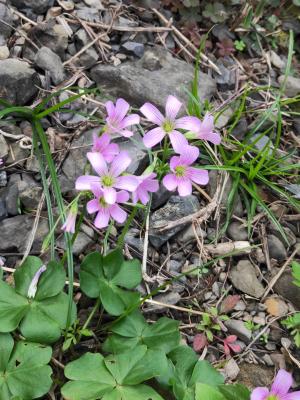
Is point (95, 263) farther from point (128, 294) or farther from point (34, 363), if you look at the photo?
point (34, 363)

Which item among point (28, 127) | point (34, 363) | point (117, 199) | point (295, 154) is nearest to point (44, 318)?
point (34, 363)

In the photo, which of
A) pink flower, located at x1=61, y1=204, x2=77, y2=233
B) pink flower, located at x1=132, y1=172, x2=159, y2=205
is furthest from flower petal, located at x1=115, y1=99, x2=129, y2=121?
pink flower, located at x1=61, y1=204, x2=77, y2=233

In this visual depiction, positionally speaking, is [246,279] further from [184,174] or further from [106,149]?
[106,149]

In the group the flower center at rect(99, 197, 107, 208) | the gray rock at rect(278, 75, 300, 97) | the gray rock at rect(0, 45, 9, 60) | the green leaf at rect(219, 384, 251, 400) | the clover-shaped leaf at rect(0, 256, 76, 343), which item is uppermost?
the flower center at rect(99, 197, 107, 208)

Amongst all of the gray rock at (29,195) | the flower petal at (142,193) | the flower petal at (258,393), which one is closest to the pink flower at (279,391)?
the flower petal at (258,393)

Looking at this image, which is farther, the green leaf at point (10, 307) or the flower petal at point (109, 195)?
the green leaf at point (10, 307)

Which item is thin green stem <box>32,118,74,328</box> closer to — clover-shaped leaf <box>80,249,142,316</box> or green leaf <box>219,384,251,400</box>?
clover-shaped leaf <box>80,249,142,316</box>

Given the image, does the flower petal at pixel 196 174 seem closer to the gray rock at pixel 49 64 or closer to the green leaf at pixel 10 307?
the green leaf at pixel 10 307

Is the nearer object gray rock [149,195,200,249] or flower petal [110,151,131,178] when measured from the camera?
flower petal [110,151,131,178]

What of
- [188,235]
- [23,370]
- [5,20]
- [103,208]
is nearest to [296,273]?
[188,235]
